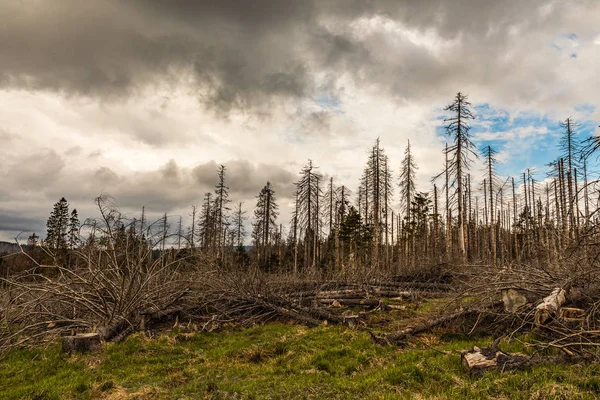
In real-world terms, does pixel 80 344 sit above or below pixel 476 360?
below

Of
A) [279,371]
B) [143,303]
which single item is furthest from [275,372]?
[143,303]

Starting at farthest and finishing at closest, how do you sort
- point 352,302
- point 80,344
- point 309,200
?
point 309,200 → point 352,302 → point 80,344

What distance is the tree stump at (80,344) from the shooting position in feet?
24.1

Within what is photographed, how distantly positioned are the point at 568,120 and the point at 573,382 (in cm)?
2769

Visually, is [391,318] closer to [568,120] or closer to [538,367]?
[538,367]

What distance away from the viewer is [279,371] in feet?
20.1

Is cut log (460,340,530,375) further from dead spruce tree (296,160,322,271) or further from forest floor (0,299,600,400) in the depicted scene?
dead spruce tree (296,160,322,271)

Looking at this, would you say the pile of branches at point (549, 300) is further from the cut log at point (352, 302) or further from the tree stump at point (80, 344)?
the tree stump at point (80, 344)

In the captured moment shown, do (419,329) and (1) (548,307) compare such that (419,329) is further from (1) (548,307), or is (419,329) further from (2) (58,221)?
(2) (58,221)

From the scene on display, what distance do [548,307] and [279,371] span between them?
17.0 ft

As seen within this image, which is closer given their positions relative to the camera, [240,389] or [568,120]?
[240,389]

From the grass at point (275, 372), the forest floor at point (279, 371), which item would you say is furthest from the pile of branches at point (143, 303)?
the grass at point (275, 372)

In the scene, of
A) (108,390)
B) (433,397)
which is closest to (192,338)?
(108,390)

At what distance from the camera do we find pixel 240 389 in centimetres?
518
